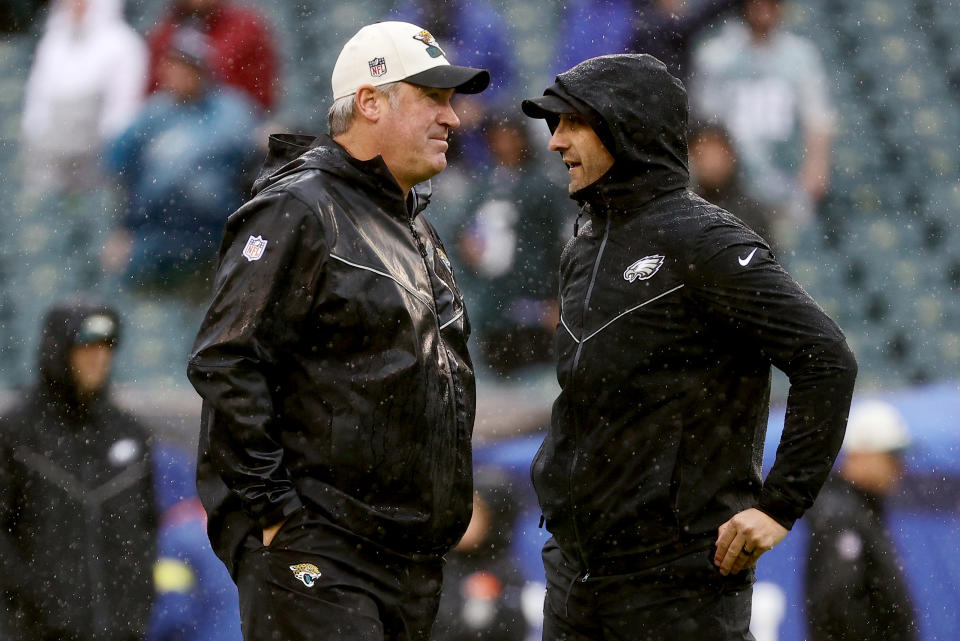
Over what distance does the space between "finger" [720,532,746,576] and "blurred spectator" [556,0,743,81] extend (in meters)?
2.86

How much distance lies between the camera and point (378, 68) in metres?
2.91

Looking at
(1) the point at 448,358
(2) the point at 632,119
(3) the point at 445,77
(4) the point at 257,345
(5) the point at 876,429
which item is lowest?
(5) the point at 876,429

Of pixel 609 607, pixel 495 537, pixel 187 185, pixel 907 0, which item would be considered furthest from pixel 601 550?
pixel 907 0

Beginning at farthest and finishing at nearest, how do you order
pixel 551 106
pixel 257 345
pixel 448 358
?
pixel 551 106 < pixel 448 358 < pixel 257 345

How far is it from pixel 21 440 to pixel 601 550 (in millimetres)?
2929

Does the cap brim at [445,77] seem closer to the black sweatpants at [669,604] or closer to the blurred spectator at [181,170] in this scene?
the black sweatpants at [669,604]

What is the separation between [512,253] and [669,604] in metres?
2.51

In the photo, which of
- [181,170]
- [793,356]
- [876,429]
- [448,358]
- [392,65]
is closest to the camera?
[793,356]

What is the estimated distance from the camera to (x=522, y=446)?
198 inches

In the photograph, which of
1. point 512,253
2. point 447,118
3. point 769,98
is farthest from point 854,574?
point 447,118

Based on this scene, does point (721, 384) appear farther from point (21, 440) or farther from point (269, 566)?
point (21, 440)

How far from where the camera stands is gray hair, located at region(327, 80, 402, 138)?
2.91 meters

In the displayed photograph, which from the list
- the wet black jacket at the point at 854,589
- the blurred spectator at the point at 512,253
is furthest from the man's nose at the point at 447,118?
the wet black jacket at the point at 854,589

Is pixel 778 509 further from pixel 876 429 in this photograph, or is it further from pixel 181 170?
pixel 181 170
